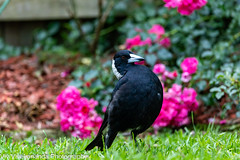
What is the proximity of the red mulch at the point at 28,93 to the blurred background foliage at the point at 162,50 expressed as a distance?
0.21 metres

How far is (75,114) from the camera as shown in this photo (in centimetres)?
408

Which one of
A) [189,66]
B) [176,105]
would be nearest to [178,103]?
[176,105]

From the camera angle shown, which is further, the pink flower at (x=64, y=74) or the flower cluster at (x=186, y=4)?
the pink flower at (x=64, y=74)

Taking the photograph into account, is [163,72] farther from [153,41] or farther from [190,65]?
[153,41]

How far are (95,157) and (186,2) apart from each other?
1.76 meters

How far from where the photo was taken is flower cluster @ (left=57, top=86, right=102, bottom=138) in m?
4.02

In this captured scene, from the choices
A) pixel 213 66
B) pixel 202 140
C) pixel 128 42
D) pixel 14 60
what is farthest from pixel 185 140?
pixel 14 60

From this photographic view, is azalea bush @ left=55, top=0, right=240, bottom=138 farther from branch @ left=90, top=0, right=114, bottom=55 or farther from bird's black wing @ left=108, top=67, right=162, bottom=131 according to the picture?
bird's black wing @ left=108, top=67, right=162, bottom=131

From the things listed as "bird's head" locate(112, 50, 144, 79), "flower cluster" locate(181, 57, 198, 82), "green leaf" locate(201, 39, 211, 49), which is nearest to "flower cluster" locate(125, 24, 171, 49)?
"green leaf" locate(201, 39, 211, 49)

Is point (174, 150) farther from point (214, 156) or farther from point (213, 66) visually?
point (213, 66)

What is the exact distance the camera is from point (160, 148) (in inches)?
124

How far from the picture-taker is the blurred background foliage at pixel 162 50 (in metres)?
4.36

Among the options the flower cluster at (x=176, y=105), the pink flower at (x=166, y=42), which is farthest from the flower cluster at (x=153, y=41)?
the flower cluster at (x=176, y=105)

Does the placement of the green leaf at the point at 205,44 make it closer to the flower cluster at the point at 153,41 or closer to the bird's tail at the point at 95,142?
the flower cluster at the point at 153,41
